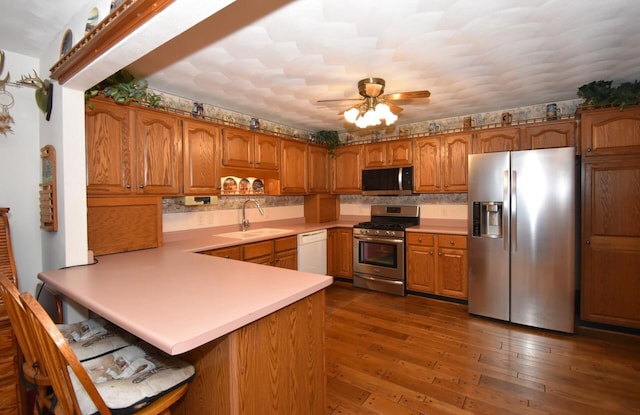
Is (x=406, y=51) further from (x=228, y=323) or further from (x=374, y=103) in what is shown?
(x=228, y=323)

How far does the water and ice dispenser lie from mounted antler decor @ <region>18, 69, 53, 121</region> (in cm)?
380

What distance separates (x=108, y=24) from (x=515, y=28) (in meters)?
2.34

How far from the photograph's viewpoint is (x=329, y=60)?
243 centimetres

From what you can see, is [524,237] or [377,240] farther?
[377,240]

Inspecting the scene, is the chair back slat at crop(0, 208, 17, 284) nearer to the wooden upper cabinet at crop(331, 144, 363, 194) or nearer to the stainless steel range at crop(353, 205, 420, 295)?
the stainless steel range at crop(353, 205, 420, 295)

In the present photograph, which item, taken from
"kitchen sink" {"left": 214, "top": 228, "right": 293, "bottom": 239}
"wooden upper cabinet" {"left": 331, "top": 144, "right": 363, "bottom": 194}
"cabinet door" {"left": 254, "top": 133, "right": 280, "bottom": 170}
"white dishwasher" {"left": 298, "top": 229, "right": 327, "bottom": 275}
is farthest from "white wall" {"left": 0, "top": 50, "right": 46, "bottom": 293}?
"wooden upper cabinet" {"left": 331, "top": 144, "right": 363, "bottom": 194}

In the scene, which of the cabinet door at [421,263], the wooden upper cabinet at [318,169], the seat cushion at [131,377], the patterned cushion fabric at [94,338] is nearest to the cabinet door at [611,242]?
the cabinet door at [421,263]

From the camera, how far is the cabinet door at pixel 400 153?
427 cm

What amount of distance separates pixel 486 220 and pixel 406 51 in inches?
80.0

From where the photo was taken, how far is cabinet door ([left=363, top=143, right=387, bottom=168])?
4508mm

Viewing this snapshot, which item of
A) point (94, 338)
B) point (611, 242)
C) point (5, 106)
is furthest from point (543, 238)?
point (5, 106)

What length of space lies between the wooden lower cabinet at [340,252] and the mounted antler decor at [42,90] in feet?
10.9

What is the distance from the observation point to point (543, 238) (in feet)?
9.90

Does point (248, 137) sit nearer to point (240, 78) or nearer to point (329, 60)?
point (240, 78)
